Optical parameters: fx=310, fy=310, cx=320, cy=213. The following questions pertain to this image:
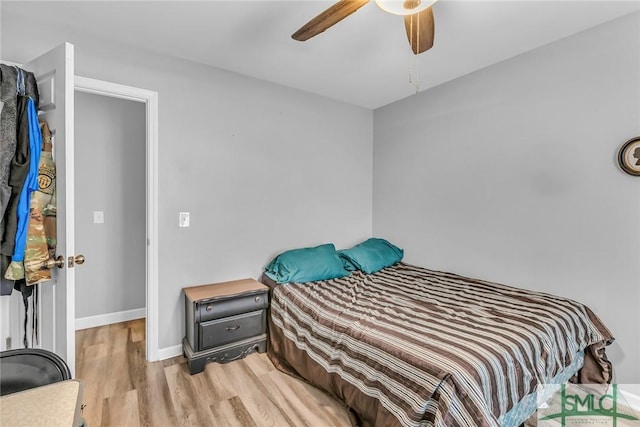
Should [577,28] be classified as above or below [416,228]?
above

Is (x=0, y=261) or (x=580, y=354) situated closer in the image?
(x=0, y=261)

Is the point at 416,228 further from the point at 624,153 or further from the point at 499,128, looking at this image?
the point at 624,153

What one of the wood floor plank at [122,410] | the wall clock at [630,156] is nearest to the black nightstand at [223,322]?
the wood floor plank at [122,410]

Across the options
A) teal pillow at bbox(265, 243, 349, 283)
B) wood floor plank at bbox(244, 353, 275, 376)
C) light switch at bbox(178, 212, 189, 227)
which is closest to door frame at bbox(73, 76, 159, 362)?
light switch at bbox(178, 212, 189, 227)

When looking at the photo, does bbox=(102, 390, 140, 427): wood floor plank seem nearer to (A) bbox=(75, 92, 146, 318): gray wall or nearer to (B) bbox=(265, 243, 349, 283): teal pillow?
(B) bbox=(265, 243, 349, 283): teal pillow

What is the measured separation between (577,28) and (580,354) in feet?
7.11

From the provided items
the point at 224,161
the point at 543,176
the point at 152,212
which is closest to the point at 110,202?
the point at 152,212

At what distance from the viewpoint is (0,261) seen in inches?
58.5

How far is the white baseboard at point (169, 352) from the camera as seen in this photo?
2479mm

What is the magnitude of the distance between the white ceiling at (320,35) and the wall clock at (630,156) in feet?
2.68

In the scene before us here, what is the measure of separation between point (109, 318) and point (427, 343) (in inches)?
125

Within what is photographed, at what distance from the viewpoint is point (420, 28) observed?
1.64 m

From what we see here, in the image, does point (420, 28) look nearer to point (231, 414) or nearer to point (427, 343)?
point (427, 343)

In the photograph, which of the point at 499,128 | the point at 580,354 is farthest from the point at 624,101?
the point at 580,354
